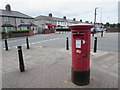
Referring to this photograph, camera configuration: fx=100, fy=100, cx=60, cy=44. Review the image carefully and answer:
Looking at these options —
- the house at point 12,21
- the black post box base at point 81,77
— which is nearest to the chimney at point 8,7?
the house at point 12,21

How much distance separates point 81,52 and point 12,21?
32722 mm

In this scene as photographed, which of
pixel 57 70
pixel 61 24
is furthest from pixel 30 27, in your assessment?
pixel 57 70

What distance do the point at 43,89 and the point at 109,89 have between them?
1844mm

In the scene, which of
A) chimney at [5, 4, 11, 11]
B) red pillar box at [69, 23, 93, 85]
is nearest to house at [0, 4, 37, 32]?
chimney at [5, 4, 11, 11]

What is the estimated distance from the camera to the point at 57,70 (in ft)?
13.3

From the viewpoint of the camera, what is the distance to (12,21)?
101 feet

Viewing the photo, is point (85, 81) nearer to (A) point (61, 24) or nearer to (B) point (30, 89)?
(B) point (30, 89)

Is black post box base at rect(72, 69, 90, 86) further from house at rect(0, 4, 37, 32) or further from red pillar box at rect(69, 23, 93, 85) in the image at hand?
house at rect(0, 4, 37, 32)

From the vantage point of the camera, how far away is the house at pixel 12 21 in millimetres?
28247

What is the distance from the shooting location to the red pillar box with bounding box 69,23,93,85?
2746 mm

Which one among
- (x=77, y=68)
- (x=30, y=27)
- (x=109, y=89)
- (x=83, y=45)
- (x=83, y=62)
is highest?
(x=30, y=27)

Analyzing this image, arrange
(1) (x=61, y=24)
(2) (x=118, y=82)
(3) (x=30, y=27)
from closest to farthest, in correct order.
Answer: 1. (2) (x=118, y=82)
2. (3) (x=30, y=27)
3. (1) (x=61, y=24)

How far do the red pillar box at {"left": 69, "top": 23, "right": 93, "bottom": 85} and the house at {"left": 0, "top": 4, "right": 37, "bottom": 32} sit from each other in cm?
2921

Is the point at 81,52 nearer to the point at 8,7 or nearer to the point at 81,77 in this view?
the point at 81,77
